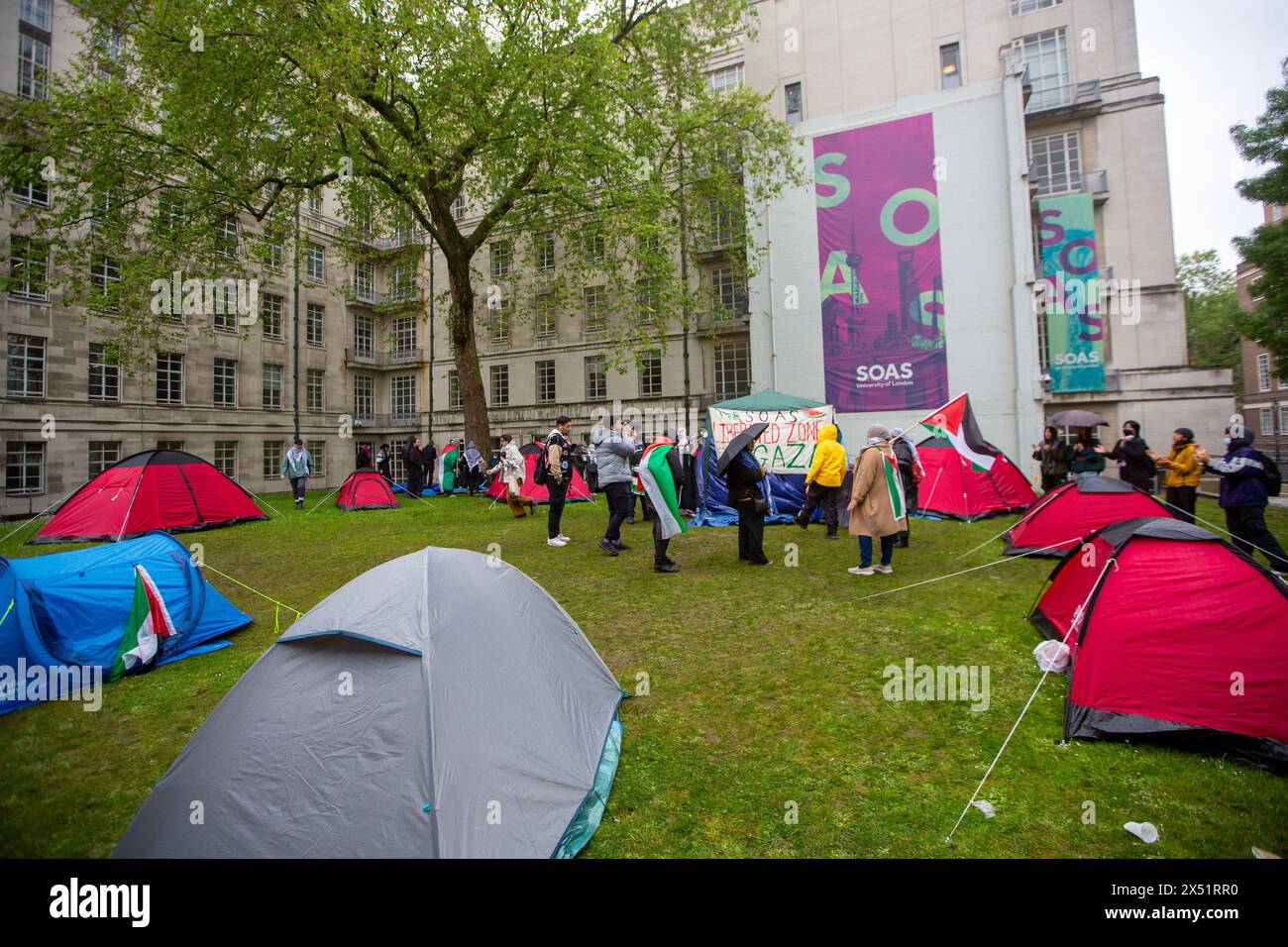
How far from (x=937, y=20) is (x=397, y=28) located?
24044 millimetres

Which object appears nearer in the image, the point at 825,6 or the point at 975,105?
the point at 975,105

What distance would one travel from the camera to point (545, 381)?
109 ft

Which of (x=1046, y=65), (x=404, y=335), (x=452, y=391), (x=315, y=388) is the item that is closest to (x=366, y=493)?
(x=315, y=388)

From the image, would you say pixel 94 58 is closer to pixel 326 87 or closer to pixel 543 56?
pixel 326 87

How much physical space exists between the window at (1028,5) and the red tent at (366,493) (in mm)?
31979

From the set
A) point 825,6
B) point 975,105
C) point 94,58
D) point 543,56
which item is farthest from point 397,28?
point 825,6

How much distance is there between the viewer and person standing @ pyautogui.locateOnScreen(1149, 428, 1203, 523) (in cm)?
878

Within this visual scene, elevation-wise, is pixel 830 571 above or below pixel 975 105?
below

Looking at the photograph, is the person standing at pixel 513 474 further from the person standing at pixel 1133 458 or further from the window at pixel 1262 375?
the window at pixel 1262 375

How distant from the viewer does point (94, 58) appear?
15219mm

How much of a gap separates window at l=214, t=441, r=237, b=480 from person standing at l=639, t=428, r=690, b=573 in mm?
27314

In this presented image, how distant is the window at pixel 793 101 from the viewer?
28.1 meters
